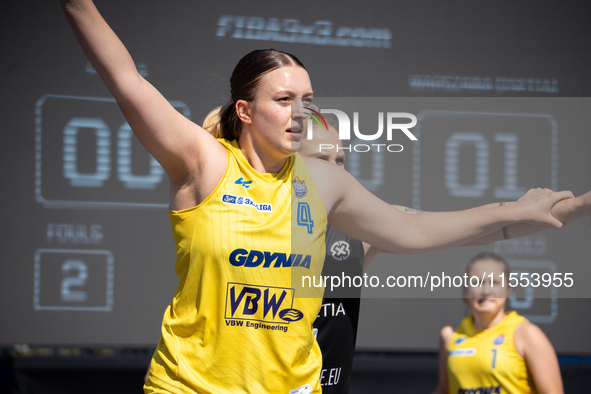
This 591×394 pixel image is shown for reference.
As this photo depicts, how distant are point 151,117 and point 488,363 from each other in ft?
4.87

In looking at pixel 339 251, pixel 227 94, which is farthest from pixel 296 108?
pixel 227 94

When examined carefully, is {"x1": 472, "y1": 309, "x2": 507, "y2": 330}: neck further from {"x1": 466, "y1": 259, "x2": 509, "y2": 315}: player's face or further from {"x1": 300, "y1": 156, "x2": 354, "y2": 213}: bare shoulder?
{"x1": 300, "y1": 156, "x2": 354, "y2": 213}: bare shoulder

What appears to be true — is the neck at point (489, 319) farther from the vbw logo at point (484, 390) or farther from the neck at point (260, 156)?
the neck at point (260, 156)

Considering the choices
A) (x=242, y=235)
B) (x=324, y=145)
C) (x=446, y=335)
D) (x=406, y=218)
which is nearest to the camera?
(x=242, y=235)

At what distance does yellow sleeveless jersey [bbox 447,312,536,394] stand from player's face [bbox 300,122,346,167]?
0.85 meters

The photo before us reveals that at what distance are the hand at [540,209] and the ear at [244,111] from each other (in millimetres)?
788

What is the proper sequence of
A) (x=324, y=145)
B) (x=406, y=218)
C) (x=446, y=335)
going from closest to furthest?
(x=406, y=218)
(x=324, y=145)
(x=446, y=335)

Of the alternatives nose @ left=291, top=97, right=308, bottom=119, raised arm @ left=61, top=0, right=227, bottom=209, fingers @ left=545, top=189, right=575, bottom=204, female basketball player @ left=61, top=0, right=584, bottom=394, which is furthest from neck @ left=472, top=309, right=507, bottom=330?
raised arm @ left=61, top=0, right=227, bottom=209

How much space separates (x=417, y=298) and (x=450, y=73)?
1.29 m

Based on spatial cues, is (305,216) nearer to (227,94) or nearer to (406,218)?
(406,218)

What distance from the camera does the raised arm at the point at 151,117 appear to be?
896mm

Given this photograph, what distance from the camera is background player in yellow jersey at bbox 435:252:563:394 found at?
1.73 metres

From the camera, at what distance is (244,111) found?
1.19 meters

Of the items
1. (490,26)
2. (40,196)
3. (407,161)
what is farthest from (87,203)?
(490,26)
